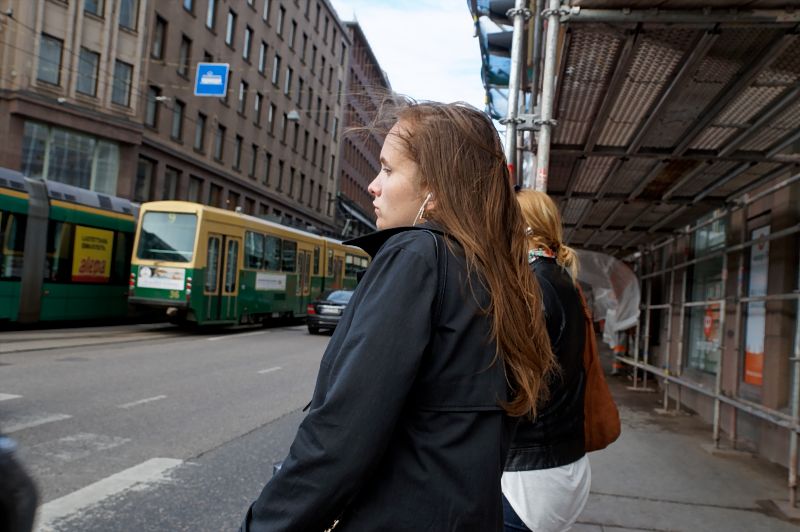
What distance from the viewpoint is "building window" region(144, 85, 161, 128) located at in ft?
94.8

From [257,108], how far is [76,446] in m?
36.0

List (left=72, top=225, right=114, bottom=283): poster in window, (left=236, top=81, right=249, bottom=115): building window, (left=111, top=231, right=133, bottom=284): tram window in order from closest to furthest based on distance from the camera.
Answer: (left=72, top=225, right=114, bottom=283): poster in window → (left=111, top=231, right=133, bottom=284): tram window → (left=236, top=81, right=249, bottom=115): building window

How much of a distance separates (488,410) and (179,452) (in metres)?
5.18

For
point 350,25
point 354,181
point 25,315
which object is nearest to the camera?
point 25,315

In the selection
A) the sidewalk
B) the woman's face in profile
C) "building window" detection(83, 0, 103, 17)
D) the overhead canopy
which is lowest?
the sidewalk

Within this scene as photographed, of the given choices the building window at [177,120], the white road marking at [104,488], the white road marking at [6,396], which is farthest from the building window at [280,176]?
the white road marking at [104,488]

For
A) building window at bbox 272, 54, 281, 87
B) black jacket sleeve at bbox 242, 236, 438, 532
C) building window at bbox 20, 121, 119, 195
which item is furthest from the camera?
building window at bbox 272, 54, 281, 87

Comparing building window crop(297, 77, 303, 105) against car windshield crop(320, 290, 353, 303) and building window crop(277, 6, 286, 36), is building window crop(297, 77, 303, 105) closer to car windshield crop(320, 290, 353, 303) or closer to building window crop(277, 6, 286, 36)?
building window crop(277, 6, 286, 36)

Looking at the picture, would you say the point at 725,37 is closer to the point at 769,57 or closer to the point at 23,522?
the point at 769,57

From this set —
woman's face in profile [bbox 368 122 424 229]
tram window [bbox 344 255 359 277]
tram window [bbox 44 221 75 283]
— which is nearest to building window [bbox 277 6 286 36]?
tram window [bbox 344 255 359 277]

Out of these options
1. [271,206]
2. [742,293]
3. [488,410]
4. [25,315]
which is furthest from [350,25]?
[488,410]

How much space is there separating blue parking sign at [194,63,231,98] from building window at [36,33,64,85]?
18.0 ft

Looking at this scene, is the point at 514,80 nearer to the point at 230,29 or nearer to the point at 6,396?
the point at 6,396

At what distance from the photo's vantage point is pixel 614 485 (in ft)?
17.5
